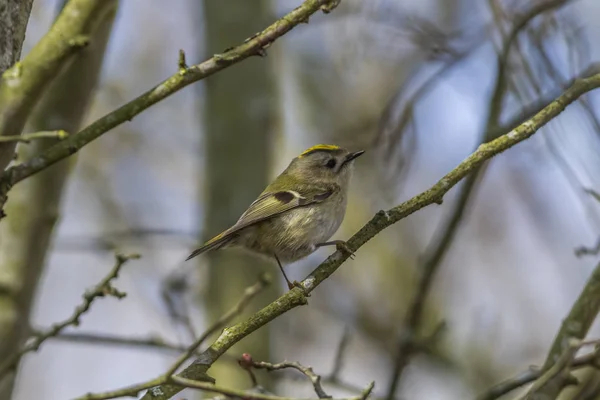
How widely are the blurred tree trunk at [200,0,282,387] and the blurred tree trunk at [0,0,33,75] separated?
196 centimetres

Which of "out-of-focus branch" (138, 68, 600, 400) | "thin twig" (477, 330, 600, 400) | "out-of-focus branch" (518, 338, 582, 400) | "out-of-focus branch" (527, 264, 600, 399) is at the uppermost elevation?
"out-of-focus branch" (138, 68, 600, 400)

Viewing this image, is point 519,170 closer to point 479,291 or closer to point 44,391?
point 479,291

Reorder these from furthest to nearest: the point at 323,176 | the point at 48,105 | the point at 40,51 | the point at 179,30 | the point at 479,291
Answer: the point at 179,30 → the point at 479,291 → the point at 323,176 → the point at 48,105 → the point at 40,51

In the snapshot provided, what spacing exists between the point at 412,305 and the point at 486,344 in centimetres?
257

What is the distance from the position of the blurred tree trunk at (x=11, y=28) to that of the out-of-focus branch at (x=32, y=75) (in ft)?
0.16

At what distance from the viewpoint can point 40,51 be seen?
1637mm

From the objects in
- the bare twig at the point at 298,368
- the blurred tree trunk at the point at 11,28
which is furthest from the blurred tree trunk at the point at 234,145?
the blurred tree trunk at the point at 11,28

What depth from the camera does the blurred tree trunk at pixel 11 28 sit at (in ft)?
5.30

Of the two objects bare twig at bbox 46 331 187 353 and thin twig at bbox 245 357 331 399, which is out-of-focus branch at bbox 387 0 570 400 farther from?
thin twig at bbox 245 357 331 399

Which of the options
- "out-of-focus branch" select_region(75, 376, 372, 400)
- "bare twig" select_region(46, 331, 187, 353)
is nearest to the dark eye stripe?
"bare twig" select_region(46, 331, 187, 353)

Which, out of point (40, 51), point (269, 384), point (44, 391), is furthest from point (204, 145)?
point (44, 391)

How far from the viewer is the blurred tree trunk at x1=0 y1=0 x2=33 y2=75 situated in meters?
1.62

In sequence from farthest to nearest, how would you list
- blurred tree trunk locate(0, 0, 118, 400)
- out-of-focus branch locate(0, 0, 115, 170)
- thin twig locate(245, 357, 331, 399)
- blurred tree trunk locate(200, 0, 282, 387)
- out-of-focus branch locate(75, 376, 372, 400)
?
blurred tree trunk locate(200, 0, 282, 387), blurred tree trunk locate(0, 0, 118, 400), out-of-focus branch locate(0, 0, 115, 170), thin twig locate(245, 357, 331, 399), out-of-focus branch locate(75, 376, 372, 400)

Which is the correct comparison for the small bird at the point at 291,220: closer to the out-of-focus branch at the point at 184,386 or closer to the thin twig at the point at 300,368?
the thin twig at the point at 300,368
